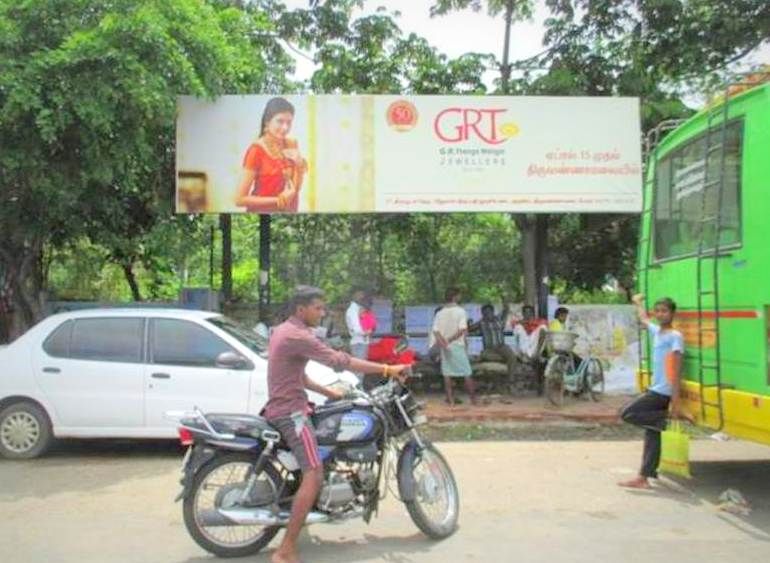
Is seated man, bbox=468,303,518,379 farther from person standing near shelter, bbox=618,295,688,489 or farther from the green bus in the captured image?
person standing near shelter, bbox=618,295,688,489

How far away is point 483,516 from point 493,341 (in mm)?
6491

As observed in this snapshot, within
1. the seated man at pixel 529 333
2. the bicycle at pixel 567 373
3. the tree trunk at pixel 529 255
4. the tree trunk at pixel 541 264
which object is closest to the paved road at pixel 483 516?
the bicycle at pixel 567 373

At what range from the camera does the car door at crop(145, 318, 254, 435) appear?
8484 millimetres

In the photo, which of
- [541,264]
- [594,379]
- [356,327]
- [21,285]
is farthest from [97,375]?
[541,264]

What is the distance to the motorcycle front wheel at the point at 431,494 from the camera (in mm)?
5719

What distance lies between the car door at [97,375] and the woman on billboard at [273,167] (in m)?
3.30

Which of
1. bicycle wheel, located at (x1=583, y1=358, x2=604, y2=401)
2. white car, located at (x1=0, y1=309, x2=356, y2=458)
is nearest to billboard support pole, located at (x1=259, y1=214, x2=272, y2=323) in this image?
white car, located at (x1=0, y1=309, x2=356, y2=458)

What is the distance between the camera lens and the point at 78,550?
569 centimetres

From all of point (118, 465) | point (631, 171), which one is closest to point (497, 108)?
point (631, 171)

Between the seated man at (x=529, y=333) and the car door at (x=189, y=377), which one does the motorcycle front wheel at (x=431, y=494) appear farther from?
the seated man at (x=529, y=333)

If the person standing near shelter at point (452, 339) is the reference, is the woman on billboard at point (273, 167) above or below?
above

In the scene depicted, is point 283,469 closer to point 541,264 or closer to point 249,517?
point 249,517

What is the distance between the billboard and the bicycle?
1.86m

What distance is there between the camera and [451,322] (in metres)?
11.6
